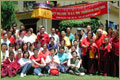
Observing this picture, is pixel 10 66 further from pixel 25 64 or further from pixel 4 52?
pixel 4 52

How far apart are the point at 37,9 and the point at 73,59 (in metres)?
3.84

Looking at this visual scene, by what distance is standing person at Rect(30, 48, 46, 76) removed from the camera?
6.70m

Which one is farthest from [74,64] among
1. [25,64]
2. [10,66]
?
[10,66]

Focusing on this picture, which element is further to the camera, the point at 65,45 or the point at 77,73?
the point at 65,45

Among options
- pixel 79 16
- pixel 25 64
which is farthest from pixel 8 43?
pixel 79 16

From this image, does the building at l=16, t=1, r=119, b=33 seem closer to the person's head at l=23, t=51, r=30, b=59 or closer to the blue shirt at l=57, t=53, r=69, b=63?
the blue shirt at l=57, t=53, r=69, b=63

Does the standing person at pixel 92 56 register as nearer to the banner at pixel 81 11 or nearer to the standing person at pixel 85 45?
the standing person at pixel 85 45

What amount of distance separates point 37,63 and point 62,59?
0.95 metres

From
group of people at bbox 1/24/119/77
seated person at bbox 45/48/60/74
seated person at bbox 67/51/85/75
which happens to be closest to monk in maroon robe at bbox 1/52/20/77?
group of people at bbox 1/24/119/77

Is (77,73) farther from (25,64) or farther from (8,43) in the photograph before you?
(8,43)

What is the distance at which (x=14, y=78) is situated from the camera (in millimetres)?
6203

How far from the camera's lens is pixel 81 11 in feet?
36.1

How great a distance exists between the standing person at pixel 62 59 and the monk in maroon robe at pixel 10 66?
146 cm

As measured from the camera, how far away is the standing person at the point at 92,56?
6.85m
